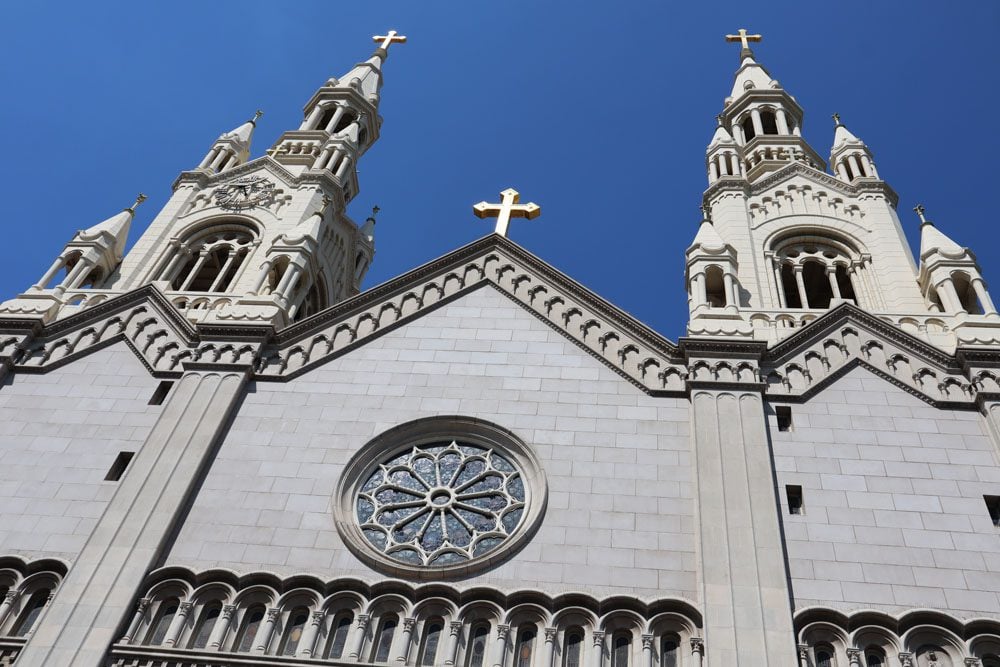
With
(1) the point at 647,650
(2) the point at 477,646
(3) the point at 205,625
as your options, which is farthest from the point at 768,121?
(3) the point at 205,625

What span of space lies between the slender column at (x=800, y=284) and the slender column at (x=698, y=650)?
450 inches

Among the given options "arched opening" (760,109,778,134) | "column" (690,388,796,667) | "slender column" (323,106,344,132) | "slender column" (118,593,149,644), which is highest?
"arched opening" (760,109,778,134)

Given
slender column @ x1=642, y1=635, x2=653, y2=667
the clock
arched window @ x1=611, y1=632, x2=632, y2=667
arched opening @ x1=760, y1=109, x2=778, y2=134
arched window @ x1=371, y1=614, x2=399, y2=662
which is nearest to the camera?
slender column @ x1=642, y1=635, x2=653, y2=667

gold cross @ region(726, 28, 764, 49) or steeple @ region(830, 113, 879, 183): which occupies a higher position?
gold cross @ region(726, 28, 764, 49)

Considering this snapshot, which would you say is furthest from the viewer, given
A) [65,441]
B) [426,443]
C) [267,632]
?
[65,441]

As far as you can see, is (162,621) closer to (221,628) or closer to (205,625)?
(205,625)

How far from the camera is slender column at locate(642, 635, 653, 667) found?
1358 centimetres

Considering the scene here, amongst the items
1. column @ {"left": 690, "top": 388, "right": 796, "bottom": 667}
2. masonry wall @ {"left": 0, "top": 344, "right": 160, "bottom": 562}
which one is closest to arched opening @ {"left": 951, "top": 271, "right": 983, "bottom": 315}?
column @ {"left": 690, "top": 388, "right": 796, "bottom": 667}

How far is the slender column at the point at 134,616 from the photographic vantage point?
14.1m

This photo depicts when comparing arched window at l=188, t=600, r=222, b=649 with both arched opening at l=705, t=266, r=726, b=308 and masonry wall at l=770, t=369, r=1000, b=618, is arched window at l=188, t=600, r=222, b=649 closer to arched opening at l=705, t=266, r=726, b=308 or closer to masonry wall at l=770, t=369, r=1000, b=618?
masonry wall at l=770, t=369, r=1000, b=618

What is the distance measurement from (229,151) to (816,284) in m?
18.9

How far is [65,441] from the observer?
58.8 feet

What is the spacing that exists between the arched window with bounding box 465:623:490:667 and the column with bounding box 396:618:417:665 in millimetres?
848

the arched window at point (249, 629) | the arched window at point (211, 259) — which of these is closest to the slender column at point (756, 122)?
the arched window at point (211, 259)
